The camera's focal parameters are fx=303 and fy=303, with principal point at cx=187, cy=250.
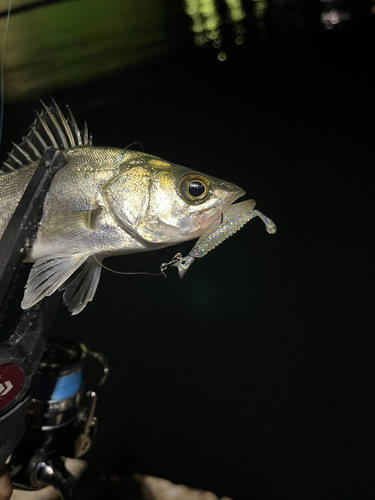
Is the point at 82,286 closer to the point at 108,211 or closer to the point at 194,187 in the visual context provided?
the point at 108,211

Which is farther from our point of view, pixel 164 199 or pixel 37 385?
pixel 37 385

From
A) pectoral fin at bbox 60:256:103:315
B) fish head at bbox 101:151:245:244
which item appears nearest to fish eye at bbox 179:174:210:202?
fish head at bbox 101:151:245:244

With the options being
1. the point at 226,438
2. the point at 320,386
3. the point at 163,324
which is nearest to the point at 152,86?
the point at 163,324

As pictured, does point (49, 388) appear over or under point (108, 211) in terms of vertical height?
under

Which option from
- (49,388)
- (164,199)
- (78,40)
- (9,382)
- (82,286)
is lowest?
(49,388)

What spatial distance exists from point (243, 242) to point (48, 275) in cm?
85

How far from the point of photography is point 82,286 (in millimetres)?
675

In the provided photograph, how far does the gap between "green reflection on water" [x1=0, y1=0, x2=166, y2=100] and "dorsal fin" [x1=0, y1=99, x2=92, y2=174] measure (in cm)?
76

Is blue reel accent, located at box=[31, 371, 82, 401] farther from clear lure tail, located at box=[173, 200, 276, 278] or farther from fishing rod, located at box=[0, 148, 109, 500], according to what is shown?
clear lure tail, located at box=[173, 200, 276, 278]

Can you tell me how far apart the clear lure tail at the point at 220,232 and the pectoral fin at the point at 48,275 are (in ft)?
0.73

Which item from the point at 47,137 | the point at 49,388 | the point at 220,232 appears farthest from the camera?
the point at 49,388

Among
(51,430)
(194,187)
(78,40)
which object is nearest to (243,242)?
(194,187)

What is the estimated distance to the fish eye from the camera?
63cm

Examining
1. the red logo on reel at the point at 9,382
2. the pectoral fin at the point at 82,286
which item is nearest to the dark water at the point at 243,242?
the pectoral fin at the point at 82,286
